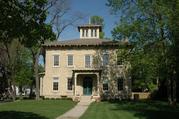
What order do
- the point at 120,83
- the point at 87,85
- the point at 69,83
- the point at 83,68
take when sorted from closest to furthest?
the point at 83,68 < the point at 87,85 < the point at 120,83 < the point at 69,83

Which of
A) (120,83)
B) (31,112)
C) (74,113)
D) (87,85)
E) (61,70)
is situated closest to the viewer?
(31,112)

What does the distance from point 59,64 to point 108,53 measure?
20.3ft

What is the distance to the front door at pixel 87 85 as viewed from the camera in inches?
1949

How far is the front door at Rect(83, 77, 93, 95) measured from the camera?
49.5 metres

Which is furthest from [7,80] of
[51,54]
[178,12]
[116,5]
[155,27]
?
[178,12]

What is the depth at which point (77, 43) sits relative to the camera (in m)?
49.9

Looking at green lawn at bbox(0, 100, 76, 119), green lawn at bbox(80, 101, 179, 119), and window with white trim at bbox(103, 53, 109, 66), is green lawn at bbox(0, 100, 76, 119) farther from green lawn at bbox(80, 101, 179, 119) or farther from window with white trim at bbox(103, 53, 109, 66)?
window with white trim at bbox(103, 53, 109, 66)

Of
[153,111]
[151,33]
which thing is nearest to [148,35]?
[151,33]

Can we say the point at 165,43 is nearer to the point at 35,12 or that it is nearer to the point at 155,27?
the point at 155,27

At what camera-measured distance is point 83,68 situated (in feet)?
162

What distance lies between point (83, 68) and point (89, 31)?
267 inches

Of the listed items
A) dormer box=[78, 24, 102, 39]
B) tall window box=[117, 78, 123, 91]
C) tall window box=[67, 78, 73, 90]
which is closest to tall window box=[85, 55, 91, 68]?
tall window box=[67, 78, 73, 90]

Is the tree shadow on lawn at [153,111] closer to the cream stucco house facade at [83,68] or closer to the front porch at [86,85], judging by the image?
the front porch at [86,85]

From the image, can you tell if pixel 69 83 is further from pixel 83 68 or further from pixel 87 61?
pixel 87 61
